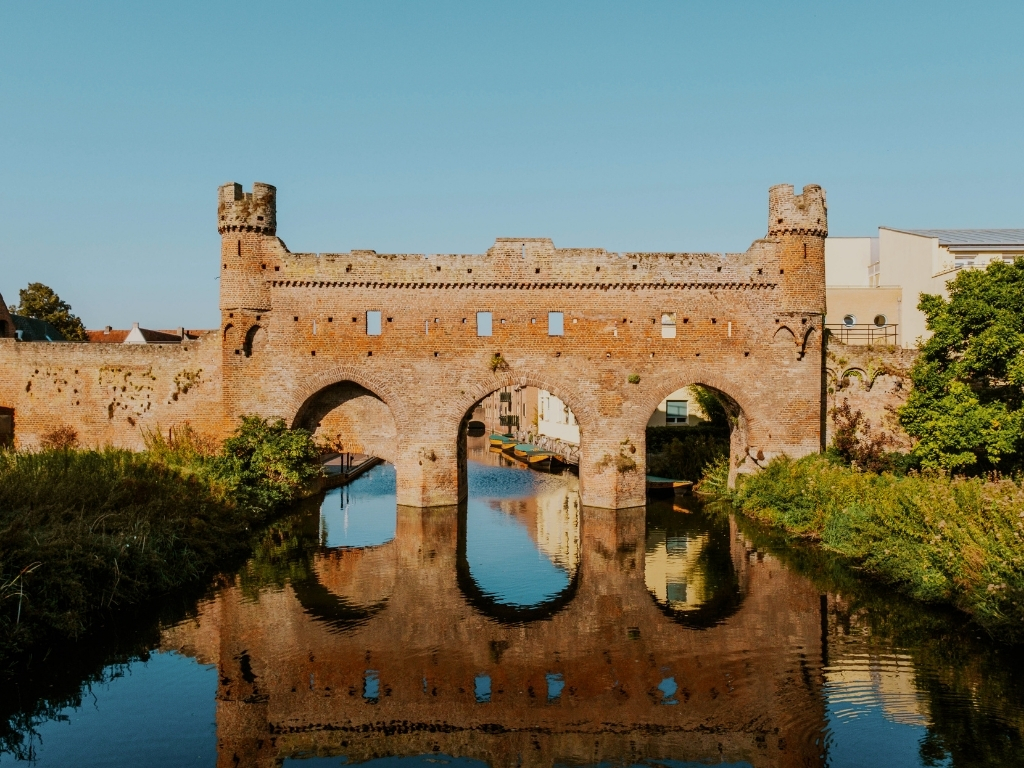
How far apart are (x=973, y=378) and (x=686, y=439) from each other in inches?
483

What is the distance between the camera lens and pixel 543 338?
25422 mm

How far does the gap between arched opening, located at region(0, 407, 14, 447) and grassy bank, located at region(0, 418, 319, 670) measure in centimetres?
555

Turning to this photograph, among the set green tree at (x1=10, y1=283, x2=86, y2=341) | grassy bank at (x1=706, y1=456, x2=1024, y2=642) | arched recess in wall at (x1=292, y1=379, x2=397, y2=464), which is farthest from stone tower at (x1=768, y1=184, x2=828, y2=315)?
green tree at (x1=10, y1=283, x2=86, y2=341)

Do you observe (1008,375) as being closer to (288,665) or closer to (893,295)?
(893,295)

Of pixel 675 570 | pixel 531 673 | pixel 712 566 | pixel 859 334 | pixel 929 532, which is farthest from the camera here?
pixel 859 334

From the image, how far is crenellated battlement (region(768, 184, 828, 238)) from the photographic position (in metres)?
25.0

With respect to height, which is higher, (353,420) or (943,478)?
(353,420)

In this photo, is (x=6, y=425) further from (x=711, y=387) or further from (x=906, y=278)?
(x=906, y=278)

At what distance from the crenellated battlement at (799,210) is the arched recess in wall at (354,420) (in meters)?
14.4

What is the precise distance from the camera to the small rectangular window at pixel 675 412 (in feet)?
122

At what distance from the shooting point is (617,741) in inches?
399

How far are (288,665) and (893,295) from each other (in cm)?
3416

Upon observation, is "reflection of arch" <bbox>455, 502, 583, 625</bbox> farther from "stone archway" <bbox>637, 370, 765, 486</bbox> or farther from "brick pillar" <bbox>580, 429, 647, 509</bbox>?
"stone archway" <bbox>637, 370, 765, 486</bbox>

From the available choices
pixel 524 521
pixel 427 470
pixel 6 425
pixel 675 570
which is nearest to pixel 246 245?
pixel 427 470
